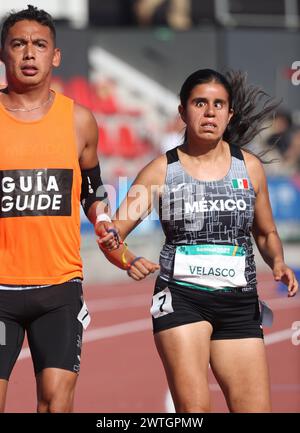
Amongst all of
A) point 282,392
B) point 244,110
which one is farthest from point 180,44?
point 244,110

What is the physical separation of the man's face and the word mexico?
51 cm

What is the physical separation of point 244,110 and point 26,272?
179 cm

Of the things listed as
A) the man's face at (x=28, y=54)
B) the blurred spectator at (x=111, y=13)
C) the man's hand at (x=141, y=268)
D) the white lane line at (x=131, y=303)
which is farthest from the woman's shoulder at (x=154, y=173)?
the blurred spectator at (x=111, y=13)

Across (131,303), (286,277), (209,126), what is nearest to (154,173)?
(209,126)

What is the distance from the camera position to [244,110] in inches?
275

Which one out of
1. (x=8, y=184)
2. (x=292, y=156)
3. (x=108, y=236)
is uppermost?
(x=292, y=156)

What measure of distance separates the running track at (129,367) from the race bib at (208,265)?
8.74 ft

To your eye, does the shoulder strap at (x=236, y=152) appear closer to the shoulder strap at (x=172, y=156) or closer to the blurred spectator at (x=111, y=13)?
the shoulder strap at (x=172, y=156)

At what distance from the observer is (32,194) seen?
6.01m

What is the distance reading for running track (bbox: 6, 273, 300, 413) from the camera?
9.29 meters

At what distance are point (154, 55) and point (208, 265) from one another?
21246 millimetres

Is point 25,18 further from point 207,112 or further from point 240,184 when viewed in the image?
point 240,184

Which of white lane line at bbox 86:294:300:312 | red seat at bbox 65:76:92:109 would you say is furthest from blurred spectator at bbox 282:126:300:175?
white lane line at bbox 86:294:300:312
